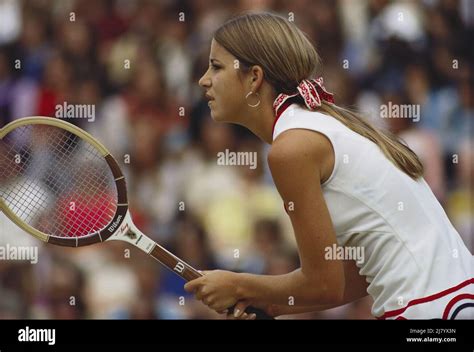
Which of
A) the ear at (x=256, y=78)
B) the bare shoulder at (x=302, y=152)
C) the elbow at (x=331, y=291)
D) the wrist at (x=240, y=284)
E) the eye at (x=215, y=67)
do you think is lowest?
the elbow at (x=331, y=291)

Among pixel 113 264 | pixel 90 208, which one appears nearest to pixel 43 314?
pixel 113 264

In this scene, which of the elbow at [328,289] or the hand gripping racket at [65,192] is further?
the hand gripping racket at [65,192]

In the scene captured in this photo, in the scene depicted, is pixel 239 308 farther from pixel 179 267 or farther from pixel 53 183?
pixel 53 183

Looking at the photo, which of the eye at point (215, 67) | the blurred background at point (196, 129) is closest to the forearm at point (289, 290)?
the eye at point (215, 67)

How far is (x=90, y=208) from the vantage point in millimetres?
3434

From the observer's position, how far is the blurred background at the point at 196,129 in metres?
4.30

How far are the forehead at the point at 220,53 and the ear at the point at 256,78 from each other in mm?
77

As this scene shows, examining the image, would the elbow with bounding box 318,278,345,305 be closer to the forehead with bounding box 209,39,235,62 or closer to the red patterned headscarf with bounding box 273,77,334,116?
the red patterned headscarf with bounding box 273,77,334,116

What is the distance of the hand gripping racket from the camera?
3039mm

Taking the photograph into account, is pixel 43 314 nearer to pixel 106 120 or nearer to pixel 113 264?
pixel 113 264

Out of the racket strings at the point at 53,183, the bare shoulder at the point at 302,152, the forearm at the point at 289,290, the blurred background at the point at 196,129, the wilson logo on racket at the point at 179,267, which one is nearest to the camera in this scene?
the bare shoulder at the point at 302,152

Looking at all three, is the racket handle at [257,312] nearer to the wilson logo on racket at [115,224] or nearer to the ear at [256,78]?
the wilson logo on racket at [115,224]

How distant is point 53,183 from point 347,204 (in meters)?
1.59

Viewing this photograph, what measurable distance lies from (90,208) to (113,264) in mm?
1059
